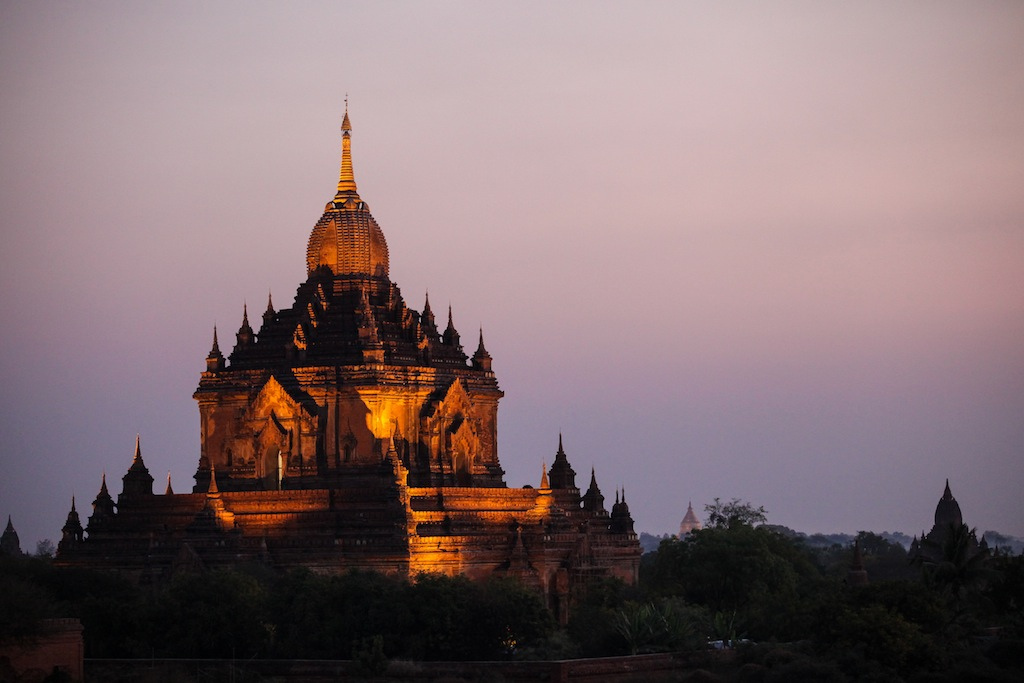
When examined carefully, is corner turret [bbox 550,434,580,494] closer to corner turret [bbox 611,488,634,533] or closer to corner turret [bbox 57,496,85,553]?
corner turret [bbox 611,488,634,533]

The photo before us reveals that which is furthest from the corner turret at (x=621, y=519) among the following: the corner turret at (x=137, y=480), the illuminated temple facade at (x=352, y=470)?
the corner turret at (x=137, y=480)

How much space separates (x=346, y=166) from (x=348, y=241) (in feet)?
9.90

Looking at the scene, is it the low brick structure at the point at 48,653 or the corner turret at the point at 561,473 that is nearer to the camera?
the low brick structure at the point at 48,653

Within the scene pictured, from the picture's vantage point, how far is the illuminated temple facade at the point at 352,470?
2852 inches

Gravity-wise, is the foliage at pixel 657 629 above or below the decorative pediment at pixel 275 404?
below

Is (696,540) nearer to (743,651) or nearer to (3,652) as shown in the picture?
(743,651)

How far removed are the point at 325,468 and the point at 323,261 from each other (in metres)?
8.59

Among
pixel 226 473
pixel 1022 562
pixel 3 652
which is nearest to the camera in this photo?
pixel 3 652

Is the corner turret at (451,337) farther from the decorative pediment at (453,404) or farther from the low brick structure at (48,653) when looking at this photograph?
the low brick structure at (48,653)

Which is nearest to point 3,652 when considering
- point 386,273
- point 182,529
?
point 182,529

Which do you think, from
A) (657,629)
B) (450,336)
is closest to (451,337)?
(450,336)

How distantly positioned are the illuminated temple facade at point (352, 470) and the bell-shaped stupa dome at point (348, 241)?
5cm

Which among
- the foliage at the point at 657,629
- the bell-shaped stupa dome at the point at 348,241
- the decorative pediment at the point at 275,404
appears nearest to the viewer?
the foliage at the point at 657,629

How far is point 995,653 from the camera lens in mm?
61688
